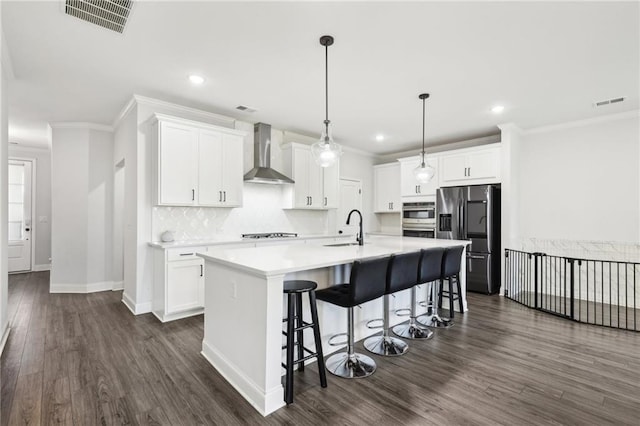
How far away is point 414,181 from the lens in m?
6.29

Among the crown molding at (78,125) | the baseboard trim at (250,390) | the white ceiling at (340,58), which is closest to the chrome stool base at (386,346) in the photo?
the baseboard trim at (250,390)

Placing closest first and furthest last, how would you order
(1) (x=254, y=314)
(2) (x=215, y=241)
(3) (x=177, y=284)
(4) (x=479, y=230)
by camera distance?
(1) (x=254, y=314) → (3) (x=177, y=284) → (2) (x=215, y=241) → (4) (x=479, y=230)

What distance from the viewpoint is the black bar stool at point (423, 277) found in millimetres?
3088

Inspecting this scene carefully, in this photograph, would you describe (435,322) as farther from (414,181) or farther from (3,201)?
(3,201)

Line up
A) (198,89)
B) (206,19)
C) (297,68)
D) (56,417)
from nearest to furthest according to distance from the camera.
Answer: (56,417)
(206,19)
(297,68)
(198,89)

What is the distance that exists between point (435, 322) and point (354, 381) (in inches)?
64.7

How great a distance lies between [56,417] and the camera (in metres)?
2.02

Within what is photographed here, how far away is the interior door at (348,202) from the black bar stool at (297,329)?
172 inches

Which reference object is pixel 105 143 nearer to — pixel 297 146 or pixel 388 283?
pixel 297 146

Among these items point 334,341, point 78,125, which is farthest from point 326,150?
point 78,125

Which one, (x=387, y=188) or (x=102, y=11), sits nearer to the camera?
(x=102, y=11)

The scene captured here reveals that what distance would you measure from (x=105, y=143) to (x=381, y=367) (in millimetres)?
5645

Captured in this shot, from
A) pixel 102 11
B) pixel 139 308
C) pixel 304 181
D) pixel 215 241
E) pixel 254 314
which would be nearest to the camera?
pixel 254 314

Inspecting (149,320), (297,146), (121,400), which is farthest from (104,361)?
(297,146)
